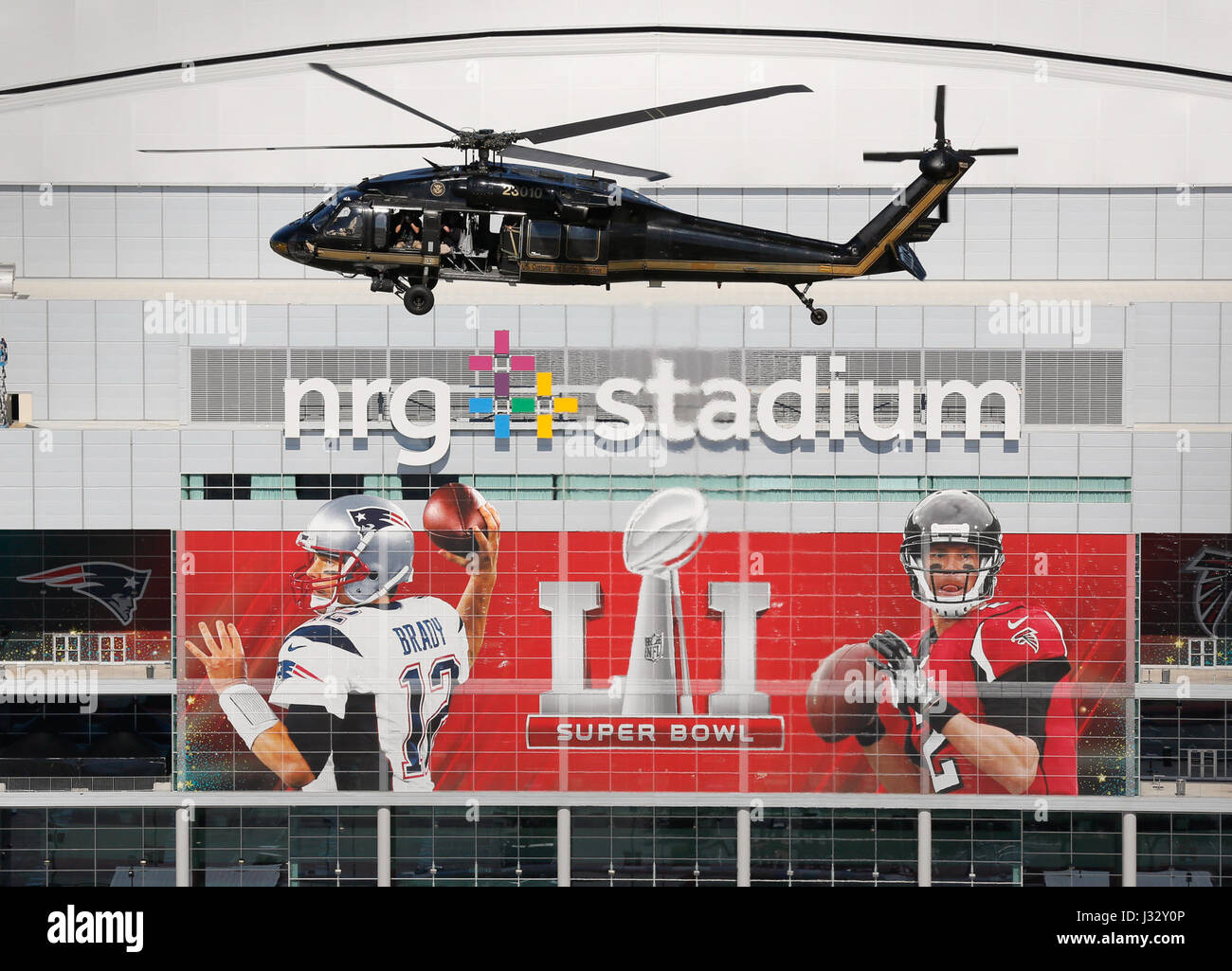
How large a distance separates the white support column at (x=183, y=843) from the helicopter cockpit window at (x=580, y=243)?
478 cm

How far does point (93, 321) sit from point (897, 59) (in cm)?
563

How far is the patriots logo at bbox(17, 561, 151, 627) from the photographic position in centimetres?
699

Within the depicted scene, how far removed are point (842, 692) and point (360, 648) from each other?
3.45m

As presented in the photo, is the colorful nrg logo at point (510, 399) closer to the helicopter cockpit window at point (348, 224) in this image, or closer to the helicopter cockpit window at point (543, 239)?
the helicopter cockpit window at point (543, 239)

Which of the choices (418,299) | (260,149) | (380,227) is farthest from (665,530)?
(260,149)

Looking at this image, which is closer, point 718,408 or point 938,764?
point 718,408

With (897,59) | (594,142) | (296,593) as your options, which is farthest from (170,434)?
(897,59)

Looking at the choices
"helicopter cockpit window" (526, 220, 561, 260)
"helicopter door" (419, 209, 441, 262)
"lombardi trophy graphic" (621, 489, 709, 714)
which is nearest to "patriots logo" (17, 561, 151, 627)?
"helicopter door" (419, 209, 441, 262)

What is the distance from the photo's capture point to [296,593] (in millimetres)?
6961

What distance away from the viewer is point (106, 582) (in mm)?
6996

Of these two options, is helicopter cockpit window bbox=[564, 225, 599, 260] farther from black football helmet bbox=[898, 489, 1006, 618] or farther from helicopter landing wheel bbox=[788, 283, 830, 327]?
black football helmet bbox=[898, 489, 1006, 618]

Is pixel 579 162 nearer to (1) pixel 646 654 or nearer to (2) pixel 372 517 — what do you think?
(2) pixel 372 517

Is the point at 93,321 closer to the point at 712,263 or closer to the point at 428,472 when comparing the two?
the point at 428,472

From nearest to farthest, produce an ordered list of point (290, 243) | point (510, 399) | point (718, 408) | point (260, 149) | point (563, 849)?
point (290, 243)
point (260, 149)
point (718, 408)
point (510, 399)
point (563, 849)
